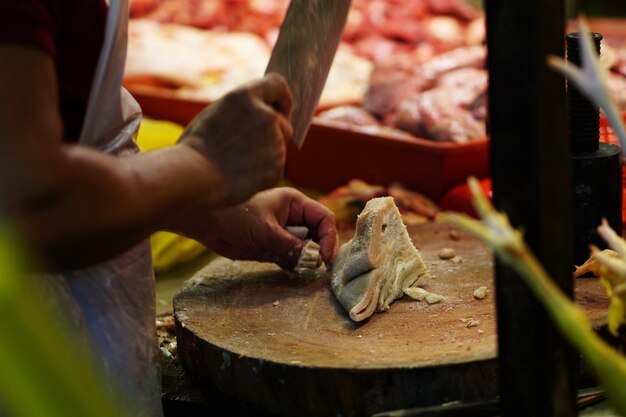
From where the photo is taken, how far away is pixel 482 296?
218 cm

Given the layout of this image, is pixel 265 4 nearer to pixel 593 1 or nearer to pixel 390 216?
pixel 593 1

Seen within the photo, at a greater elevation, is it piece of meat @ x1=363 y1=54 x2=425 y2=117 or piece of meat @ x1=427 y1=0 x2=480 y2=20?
piece of meat @ x1=427 y1=0 x2=480 y2=20

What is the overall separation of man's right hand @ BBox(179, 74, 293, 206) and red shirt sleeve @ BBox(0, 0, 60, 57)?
0.29m

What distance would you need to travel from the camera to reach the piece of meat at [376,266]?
214cm

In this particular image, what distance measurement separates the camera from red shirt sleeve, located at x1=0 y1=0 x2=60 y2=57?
4.49ft

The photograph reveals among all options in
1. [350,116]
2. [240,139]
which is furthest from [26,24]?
[350,116]

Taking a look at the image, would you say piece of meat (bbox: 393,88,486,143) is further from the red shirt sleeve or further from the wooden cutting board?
the red shirt sleeve

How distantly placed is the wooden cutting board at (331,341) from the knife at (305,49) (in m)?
0.43

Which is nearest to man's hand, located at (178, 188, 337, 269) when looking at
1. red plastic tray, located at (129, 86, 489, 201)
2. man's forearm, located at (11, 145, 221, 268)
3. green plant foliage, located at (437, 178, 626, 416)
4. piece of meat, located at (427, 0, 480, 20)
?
man's forearm, located at (11, 145, 221, 268)

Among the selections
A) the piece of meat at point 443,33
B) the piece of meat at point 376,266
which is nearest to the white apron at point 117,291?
the piece of meat at point 376,266

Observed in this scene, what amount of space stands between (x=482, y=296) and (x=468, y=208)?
55.5 inches

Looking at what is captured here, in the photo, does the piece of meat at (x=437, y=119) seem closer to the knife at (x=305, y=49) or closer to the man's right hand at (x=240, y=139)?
the knife at (x=305, y=49)

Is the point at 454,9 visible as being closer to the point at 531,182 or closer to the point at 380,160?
the point at 380,160

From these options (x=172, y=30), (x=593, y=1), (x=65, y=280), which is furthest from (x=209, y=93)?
(x=593, y=1)
